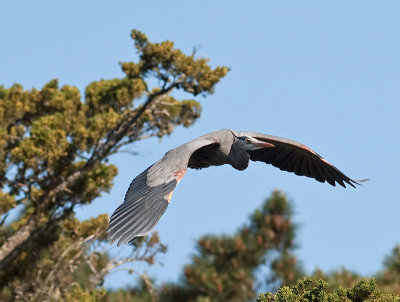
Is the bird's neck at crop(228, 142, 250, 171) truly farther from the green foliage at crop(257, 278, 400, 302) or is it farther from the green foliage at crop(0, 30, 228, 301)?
the green foliage at crop(0, 30, 228, 301)

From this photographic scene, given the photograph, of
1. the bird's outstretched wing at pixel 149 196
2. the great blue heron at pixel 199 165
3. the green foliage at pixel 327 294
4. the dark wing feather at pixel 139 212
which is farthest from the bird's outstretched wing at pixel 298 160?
the green foliage at pixel 327 294

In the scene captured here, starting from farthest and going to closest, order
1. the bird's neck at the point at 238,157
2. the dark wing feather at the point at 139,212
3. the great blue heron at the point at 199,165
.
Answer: the bird's neck at the point at 238,157 → the great blue heron at the point at 199,165 → the dark wing feather at the point at 139,212

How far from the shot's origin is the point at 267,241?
2350cm

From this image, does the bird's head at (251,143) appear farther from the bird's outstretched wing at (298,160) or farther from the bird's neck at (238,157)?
the bird's outstretched wing at (298,160)

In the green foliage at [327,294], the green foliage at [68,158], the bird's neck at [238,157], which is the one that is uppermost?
the green foliage at [68,158]

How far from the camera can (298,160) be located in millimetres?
14352

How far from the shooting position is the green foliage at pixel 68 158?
789 inches

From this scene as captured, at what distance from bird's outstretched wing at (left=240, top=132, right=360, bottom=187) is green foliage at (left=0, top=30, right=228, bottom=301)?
656cm

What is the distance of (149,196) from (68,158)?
10.1 metres

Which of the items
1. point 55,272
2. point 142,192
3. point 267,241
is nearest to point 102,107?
point 55,272

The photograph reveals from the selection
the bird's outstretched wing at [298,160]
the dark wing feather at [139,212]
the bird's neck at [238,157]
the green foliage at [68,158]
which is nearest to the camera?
the dark wing feather at [139,212]

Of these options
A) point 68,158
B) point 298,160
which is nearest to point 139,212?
point 298,160

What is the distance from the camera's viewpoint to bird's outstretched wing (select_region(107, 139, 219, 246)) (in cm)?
981

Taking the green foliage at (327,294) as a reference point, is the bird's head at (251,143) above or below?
above
